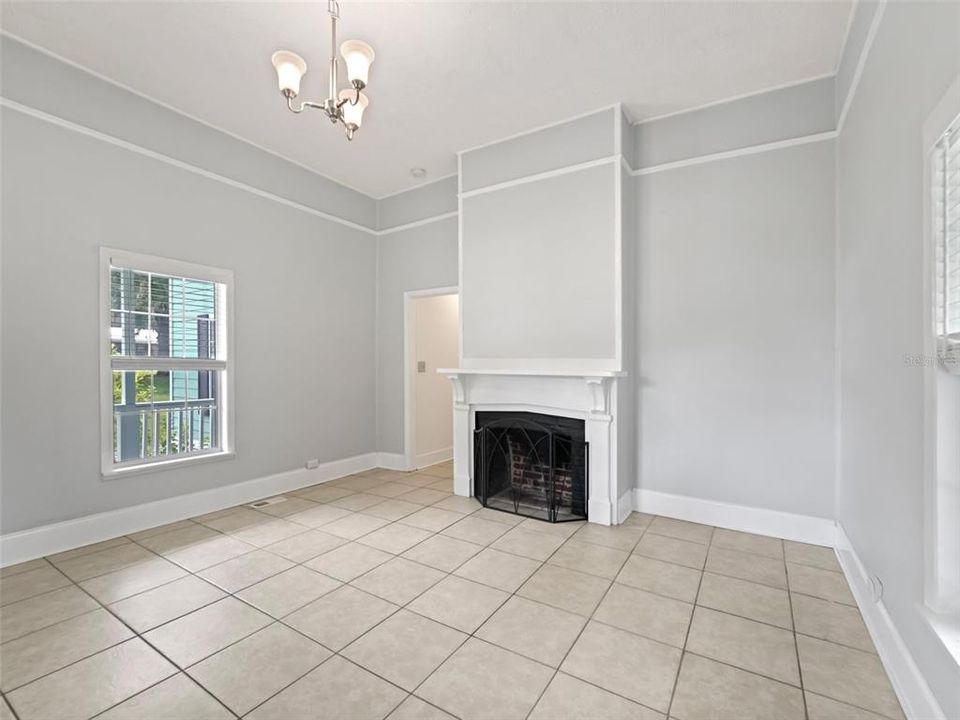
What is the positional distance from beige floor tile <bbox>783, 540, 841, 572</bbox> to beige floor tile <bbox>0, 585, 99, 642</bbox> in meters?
4.17

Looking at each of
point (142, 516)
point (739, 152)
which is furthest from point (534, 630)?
point (739, 152)

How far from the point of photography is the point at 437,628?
214 centimetres

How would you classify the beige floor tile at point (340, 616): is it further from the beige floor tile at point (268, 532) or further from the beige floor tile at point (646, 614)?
the beige floor tile at point (646, 614)

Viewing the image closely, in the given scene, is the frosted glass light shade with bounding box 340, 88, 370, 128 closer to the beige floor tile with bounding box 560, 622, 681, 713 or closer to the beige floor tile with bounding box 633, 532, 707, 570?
the beige floor tile with bounding box 560, 622, 681, 713

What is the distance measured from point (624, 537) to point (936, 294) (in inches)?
93.7

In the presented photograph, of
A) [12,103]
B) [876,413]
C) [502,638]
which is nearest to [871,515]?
[876,413]

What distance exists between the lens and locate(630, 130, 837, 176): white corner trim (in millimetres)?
3104

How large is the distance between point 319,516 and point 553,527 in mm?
1946

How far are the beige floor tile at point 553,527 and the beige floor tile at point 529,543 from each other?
0.07 m

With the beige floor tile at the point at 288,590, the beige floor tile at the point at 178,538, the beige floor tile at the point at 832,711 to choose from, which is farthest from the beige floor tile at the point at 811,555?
the beige floor tile at the point at 178,538

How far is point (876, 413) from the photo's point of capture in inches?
83.9

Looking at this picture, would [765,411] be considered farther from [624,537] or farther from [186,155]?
[186,155]

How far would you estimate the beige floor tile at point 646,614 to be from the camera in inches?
83.4

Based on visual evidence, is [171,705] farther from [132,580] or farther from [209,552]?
[209,552]
